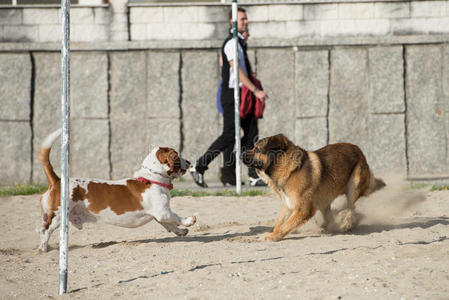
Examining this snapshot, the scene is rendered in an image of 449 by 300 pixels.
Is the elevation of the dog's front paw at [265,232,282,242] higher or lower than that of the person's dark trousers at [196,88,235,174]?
lower

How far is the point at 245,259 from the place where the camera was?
5.08 metres

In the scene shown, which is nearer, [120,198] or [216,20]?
[120,198]

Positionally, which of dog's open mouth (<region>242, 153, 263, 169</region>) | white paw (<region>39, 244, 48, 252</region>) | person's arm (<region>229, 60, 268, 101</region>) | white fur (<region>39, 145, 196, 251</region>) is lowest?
white paw (<region>39, 244, 48, 252</region>)

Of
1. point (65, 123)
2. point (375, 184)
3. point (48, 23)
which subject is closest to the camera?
point (65, 123)

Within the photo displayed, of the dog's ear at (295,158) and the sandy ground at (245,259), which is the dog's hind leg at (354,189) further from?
the dog's ear at (295,158)

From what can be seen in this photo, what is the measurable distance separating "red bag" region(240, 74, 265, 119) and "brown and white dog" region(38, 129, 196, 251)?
3075mm

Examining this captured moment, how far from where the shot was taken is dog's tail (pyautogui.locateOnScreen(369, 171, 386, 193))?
686 centimetres

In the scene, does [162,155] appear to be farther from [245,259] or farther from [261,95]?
[261,95]

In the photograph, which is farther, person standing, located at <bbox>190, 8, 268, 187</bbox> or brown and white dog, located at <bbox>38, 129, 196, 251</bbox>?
person standing, located at <bbox>190, 8, 268, 187</bbox>

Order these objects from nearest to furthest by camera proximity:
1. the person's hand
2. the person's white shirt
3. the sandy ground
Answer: the sandy ground → the person's hand → the person's white shirt

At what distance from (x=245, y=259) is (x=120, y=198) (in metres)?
1.33

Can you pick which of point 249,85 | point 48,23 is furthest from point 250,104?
point 48,23

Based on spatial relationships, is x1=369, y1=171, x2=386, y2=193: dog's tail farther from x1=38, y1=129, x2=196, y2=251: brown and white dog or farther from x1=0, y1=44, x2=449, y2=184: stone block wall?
x1=0, y1=44, x2=449, y2=184: stone block wall

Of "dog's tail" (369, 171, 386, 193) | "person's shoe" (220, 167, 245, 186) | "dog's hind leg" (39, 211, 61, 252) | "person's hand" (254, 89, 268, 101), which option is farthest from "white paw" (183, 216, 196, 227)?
"person's shoe" (220, 167, 245, 186)
